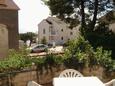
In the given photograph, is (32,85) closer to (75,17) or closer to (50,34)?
(75,17)

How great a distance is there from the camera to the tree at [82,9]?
1378 inches

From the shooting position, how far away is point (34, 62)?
1098 cm

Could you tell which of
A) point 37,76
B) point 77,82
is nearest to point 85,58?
point 37,76

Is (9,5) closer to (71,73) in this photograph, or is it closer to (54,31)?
(71,73)

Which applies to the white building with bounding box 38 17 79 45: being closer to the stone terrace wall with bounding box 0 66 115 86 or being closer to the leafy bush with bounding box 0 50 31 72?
the stone terrace wall with bounding box 0 66 115 86

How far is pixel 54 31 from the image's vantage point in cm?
8506

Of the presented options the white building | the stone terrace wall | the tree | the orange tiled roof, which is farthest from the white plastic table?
the white building

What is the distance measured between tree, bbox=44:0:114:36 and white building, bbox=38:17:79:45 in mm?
43444

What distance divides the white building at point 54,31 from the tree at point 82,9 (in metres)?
43.4

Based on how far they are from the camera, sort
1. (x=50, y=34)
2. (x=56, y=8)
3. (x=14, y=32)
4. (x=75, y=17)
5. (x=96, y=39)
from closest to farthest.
A: 1. (x=96, y=39)
2. (x=14, y=32)
3. (x=56, y=8)
4. (x=75, y=17)
5. (x=50, y=34)

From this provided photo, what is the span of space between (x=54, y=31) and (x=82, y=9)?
161 feet

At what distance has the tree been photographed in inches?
1378

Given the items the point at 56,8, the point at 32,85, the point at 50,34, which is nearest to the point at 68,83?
the point at 32,85

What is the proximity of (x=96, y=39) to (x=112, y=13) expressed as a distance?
445 inches
